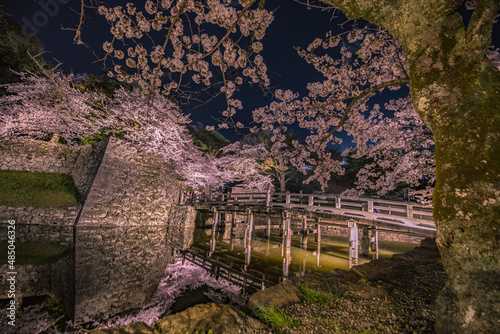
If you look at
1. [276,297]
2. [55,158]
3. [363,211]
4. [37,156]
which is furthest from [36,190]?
[363,211]

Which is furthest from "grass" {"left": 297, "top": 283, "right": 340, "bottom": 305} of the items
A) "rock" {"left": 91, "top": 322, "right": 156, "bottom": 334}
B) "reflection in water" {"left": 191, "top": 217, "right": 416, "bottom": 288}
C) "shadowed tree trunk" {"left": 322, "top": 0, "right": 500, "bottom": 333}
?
"reflection in water" {"left": 191, "top": 217, "right": 416, "bottom": 288}

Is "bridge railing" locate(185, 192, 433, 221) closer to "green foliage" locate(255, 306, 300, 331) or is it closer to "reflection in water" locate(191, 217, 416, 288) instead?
"reflection in water" locate(191, 217, 416, 288)

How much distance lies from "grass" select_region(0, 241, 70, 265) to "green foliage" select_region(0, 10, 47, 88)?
13477mm

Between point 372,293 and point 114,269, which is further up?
point 372,293

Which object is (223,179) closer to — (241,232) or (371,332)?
(241,232)

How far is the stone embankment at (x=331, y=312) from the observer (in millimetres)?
2236

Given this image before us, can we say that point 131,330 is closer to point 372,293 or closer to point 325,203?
point 372,293

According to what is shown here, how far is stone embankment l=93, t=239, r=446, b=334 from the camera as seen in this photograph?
2236 millimetres

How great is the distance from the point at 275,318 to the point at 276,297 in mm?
575

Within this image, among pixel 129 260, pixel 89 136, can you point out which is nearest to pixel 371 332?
pixel 129 260

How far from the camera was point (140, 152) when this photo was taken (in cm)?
1423

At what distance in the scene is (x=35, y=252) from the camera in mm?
8164

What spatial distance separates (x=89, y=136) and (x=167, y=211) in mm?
8692

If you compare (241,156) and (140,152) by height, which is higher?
(241,156)
